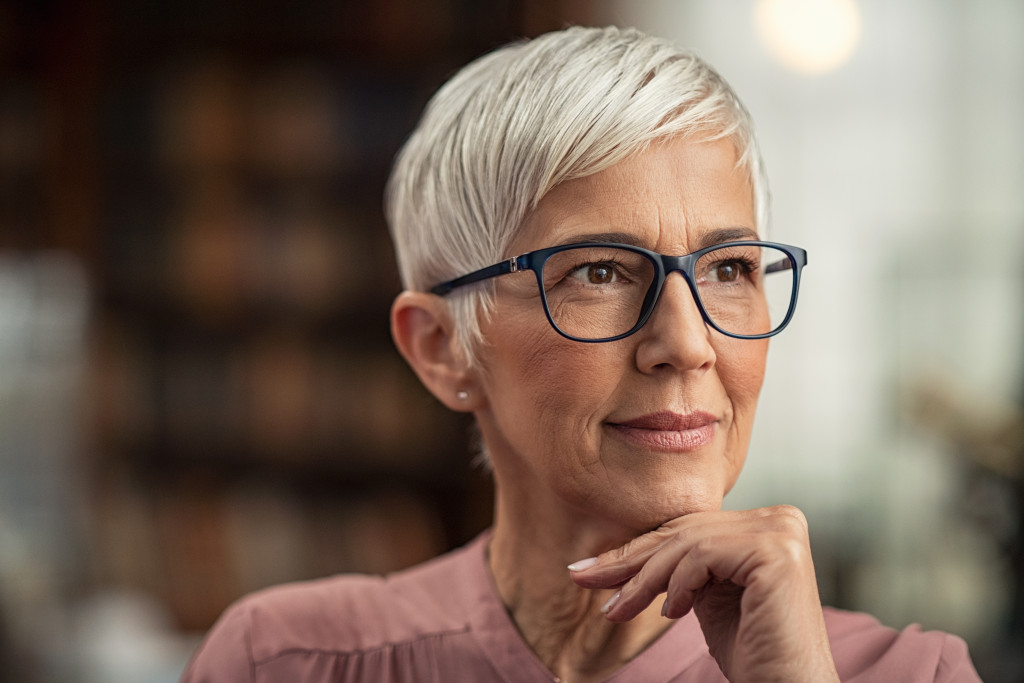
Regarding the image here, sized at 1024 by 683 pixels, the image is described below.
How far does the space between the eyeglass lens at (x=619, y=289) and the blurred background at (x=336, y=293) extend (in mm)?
2332

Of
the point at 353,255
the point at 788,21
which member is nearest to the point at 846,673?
the point at 353,255

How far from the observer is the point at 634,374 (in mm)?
977

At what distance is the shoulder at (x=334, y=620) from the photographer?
3.89 feet

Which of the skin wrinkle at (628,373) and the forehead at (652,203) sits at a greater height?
the forehead at (652,203)

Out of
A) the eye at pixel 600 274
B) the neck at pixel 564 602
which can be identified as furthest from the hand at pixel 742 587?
the eye at pixel 600 274

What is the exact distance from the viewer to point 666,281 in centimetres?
96

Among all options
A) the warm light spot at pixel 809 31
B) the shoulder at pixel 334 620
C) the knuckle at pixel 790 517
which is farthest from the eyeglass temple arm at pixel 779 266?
the warm light spot at pixel 809 31

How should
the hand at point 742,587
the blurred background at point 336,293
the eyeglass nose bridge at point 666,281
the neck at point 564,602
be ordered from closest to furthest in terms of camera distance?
the hand at point 742,587, the eyeglass nose bridge at point 666,281, the neck at point 564,602, the blurred background at point 336,293

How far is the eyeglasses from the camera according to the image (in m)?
0.96

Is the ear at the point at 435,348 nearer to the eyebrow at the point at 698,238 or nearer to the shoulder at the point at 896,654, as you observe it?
the eyebrow at the point at 698,238

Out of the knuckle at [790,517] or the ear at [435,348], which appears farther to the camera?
the ear at [435,348]

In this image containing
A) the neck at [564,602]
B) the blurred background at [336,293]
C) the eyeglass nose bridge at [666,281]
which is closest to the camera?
the eyeglass nose bridge at [666,281]

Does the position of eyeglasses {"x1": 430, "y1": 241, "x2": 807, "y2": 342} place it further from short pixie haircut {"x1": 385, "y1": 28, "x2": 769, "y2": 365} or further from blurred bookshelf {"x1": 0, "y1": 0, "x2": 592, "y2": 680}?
blurred bookshelf {"x1": 0, "y1": 0, "x2": 592, "y2": 680}

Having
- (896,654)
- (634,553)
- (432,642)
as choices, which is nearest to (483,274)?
(634,553)
